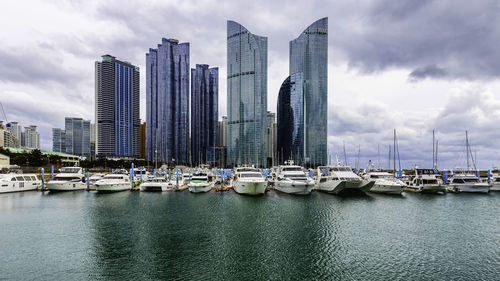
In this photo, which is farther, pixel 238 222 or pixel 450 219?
pixel 450 219

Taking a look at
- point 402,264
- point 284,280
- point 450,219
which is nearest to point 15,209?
point 284,280

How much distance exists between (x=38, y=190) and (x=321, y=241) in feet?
200

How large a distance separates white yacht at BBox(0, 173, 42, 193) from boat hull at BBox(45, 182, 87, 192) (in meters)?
5.10

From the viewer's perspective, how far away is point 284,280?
15594mm

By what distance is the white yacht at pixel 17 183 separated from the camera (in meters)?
52.0

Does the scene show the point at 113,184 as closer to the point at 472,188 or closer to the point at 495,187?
the point at 472,188

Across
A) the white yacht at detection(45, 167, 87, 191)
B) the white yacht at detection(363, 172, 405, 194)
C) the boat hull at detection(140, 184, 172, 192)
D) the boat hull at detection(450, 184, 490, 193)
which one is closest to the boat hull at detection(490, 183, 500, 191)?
the boat hull at detection(450, 184, 490, 193)

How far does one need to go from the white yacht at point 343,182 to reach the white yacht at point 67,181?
48911 millimetres

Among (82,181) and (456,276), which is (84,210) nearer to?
(82,181)

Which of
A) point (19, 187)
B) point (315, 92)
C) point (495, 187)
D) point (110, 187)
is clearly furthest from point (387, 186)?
point (315, 92)

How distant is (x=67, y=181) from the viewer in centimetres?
5528

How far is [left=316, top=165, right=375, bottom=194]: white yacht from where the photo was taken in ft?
157

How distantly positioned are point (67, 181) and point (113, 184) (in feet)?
32.0

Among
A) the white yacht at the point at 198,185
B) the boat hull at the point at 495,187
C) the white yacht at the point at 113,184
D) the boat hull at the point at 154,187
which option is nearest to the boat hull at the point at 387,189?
the boat hull at the point at 495,187
